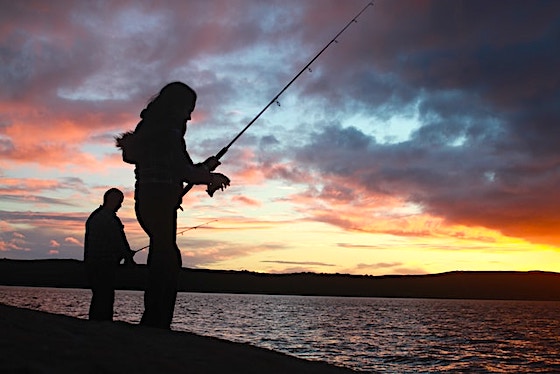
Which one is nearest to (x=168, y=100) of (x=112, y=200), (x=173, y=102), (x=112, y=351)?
(x=173, y=102)

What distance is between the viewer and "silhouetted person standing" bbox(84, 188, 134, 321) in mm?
7188

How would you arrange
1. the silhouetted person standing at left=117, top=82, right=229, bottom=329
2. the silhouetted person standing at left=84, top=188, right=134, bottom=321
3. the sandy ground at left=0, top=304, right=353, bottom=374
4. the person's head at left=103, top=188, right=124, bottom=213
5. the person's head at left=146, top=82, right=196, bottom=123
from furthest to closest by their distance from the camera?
the person's head at left=103, top=188, right=124, bottom=213, the silhouetted person standing at left=84, top=188, right=134, bottom=321, the person's head at left=146, top=82, right=196, bottom=123, the silhouetted person standing at left=117, top=82, right=229, bottom=329, the sandy ground at left=0, top=304, right=353, bottom=374

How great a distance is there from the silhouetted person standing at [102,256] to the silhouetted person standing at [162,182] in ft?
3.86

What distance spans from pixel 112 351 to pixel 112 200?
4209 millimetres

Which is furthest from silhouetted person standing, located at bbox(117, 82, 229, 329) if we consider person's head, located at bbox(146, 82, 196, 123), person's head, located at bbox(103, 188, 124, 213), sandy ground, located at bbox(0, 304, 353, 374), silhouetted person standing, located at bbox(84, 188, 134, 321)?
person's head, located at bbox(103, 188, 124, 213)

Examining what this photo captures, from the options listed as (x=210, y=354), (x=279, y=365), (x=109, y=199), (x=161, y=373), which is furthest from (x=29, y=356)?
(x=109, y=199)

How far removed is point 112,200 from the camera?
765 centimetres

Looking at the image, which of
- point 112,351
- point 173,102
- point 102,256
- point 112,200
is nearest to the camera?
point 112,351

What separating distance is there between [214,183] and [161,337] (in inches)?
95.9

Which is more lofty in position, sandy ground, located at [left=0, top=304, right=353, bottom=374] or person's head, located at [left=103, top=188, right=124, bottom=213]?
person's head, located at [left=103, top=188, right=124, bottom=213]

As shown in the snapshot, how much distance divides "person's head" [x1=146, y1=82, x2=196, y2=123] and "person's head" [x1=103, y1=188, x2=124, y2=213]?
1649 mm

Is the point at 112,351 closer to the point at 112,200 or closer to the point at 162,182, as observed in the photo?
the point at 162,182

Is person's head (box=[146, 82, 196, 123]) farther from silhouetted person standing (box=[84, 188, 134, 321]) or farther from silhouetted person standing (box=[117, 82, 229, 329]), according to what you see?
silhouetted person standing (box=[84, 188, 134, 321])

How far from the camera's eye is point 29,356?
3244 mm
